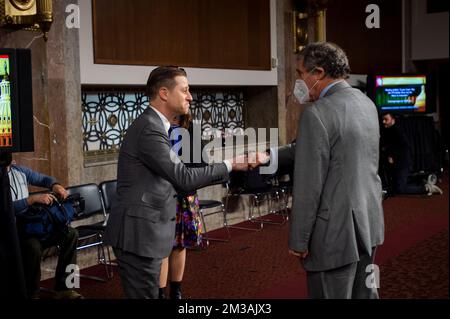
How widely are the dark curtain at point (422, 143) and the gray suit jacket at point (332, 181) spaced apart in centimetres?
914

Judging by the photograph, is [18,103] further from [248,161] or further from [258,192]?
[258,192]

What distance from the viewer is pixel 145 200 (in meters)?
2.87

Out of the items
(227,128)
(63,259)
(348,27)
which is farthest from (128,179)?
(348,27)

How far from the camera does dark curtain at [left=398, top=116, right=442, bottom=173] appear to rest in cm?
1152

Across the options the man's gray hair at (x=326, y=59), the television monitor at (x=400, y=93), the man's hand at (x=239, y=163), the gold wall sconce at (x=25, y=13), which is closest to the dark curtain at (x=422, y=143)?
the television monitor at (x=400, y=93)

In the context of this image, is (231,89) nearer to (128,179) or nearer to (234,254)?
(234,254)

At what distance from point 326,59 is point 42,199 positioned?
8.91 ft

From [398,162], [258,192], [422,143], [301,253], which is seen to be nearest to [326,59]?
[301,253]

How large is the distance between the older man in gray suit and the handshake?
533 mm

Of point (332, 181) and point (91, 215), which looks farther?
point (91, 215)

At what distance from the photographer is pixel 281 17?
29.2 feet

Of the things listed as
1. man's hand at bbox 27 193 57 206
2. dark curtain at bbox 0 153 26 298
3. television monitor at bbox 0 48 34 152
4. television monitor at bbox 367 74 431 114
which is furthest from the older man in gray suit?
television monitor at bbox 367 74 431 114

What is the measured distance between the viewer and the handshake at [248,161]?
124 inches

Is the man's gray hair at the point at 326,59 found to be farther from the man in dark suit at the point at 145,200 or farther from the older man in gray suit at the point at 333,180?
the man in dark suit at the point at 145,200
